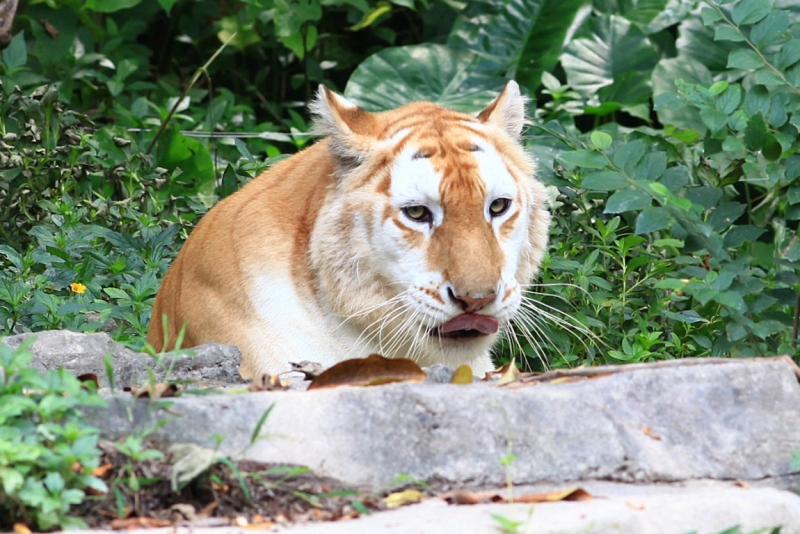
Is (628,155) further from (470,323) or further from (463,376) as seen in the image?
(463,376)

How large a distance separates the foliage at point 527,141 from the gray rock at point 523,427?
0.78 m

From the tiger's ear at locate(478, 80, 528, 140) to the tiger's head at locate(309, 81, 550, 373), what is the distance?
16cm

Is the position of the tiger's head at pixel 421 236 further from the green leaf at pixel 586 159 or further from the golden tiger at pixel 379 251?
the green leaf at pixel 586 159

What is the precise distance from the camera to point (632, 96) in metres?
7.27

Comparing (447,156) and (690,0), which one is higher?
(447,156)

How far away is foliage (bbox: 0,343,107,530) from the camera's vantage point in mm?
2117

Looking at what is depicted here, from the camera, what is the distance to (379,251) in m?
3.73

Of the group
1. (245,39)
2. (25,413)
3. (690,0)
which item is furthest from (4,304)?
(690,0)

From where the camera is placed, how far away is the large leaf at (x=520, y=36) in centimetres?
734

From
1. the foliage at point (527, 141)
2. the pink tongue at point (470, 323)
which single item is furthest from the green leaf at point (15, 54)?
the pink tongue at point (470, 323)

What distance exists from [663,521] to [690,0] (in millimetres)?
5742

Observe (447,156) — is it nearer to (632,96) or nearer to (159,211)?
(159,211)

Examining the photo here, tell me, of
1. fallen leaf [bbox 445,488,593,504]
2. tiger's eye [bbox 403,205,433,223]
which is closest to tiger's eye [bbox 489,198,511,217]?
tiger's eye [bbox 403,205,433,223]

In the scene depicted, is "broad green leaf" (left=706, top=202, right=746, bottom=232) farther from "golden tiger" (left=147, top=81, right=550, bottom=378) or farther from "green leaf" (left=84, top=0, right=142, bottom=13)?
"green leaf" (left=84, top=0, right=142, bottom=13)
